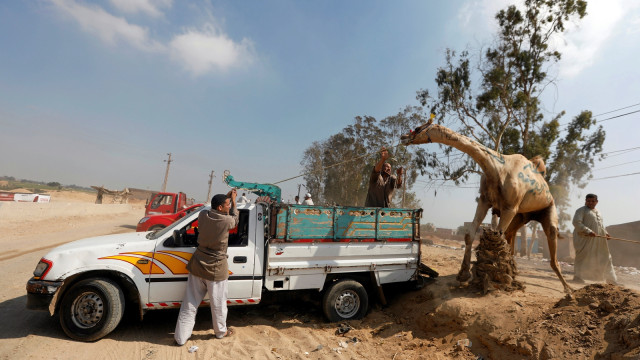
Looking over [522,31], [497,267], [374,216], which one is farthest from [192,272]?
[522,31]

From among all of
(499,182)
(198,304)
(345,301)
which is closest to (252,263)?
(198,304)

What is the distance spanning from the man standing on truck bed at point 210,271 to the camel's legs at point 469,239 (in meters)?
4.42

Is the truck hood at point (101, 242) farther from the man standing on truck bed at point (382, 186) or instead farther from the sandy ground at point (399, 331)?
the man standing on truck bed at point (382, 186)

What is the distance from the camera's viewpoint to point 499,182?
589 cm

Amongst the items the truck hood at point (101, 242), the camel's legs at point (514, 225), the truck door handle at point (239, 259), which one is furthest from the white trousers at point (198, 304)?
the camel's legs at point (514, 225)

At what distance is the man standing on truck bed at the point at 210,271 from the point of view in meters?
4.06

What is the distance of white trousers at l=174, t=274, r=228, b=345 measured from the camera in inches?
160

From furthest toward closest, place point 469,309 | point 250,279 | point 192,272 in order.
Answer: point 469,309, point 250,279, point 192,272

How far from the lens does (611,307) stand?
4.25 metres

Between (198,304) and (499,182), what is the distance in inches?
220

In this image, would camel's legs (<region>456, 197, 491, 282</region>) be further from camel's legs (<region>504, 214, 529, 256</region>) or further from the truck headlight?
the truck headlight

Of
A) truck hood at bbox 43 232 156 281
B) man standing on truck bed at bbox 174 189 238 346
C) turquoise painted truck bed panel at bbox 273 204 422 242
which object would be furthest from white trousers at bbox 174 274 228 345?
turquoise painted truck bed panel at bbox 273 204 422 242

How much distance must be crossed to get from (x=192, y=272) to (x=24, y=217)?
18.5 meters

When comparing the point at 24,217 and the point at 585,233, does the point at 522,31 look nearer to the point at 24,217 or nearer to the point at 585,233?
the point at 585,233
